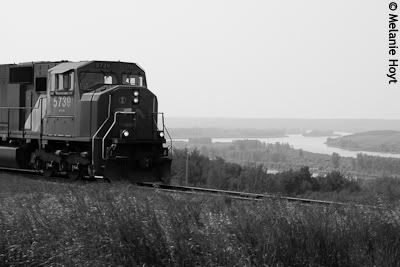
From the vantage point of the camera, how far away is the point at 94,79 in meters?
15.7

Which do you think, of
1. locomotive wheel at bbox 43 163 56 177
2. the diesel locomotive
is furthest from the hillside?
locomotive wheel at bbox 43 163 56 177

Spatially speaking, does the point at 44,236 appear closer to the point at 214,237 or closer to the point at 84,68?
the point at 214,237

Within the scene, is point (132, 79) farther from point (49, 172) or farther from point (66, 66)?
point (49, 172)

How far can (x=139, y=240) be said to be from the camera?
5.86 meters

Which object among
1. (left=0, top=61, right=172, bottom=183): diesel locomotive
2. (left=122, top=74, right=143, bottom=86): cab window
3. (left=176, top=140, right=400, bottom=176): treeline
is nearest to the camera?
(left=0, top=61, right=172, bottom=183): diesel locomotive

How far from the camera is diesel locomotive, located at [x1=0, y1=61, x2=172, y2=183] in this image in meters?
14.8

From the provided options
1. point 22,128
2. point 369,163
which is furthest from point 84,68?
point 369,163

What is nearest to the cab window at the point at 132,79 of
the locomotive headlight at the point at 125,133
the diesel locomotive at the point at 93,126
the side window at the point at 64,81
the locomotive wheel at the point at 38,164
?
the diesel locomotive at the point at 93,126

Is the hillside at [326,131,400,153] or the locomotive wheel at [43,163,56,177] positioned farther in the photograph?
the hillside at [326,131,400,153]

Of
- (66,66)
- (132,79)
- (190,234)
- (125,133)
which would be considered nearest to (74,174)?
(125,133)

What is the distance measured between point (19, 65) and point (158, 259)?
547 inches

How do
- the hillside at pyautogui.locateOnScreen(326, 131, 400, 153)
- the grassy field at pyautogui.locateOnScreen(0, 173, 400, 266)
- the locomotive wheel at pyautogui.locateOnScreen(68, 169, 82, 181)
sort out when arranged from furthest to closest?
the hillside at pyautogui.locateOnScreen(326, 131, 400, 153) < the locomotive wheel at pyautogui.locateOnScreen(68, 169, 82, 181) < the grassy field at pyautogui.locateOnScreen(0, 173, 400, 266)

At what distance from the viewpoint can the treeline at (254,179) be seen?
60.3 ft

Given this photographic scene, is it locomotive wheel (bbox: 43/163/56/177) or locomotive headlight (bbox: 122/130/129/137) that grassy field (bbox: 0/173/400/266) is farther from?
locomotive wheel (bbox: 43/163/56/177)
